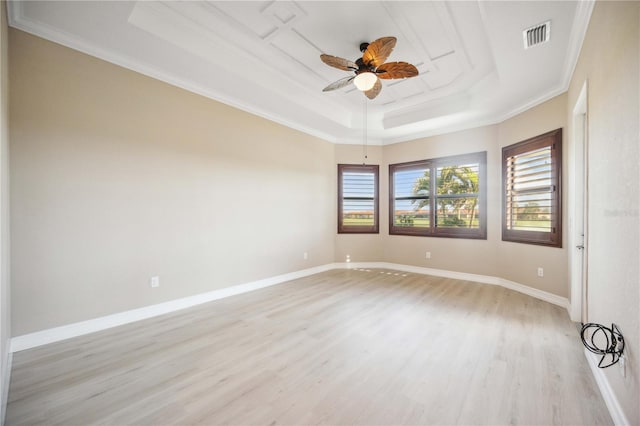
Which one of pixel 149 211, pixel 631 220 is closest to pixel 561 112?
pixel 631 220

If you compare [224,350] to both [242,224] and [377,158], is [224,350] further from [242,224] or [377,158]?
[377,158]

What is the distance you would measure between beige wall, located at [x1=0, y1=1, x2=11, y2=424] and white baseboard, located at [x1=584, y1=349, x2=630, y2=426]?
3556mm

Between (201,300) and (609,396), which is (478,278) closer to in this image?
(609,396)

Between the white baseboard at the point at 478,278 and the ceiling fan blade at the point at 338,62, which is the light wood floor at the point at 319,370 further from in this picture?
the ceiling fan blade at the point at 338,62

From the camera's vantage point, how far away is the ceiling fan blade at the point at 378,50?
254 cm

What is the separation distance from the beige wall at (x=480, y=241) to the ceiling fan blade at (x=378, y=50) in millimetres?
2716

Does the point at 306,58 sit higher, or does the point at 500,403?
the point at 306,58

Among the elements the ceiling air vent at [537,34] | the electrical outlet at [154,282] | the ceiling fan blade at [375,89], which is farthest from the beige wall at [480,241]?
the electrical outlet at [154,282]

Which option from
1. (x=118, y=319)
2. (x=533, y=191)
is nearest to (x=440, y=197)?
(x=533, y=191)

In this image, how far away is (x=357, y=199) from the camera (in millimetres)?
6191

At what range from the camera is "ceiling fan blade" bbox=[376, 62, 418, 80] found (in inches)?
115

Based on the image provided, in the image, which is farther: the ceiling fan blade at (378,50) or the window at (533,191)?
the window at (533,191)

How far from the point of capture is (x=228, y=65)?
10.8 feet

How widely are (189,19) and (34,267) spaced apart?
279 cm
